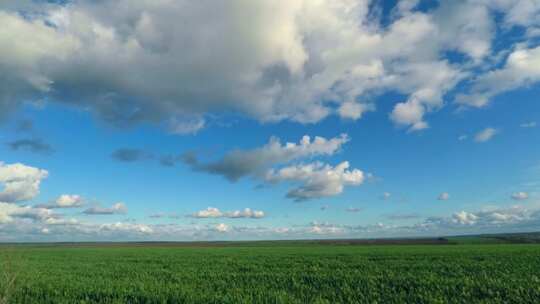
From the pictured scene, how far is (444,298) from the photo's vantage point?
11797 millimetres

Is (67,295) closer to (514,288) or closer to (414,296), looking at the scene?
(414,296)

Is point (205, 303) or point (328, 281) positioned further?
point (328, 281)

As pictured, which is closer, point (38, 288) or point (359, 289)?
point (359, 289)

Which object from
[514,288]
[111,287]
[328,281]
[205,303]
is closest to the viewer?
[205,303]

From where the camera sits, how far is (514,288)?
12859mm

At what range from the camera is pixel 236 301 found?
11.6 meters

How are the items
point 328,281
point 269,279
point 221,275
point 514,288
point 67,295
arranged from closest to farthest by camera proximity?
1. point 514,288
2. point 67,295
3. point 328,281
4. point 269,279
5. point 221,275

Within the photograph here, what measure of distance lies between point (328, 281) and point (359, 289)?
270cm

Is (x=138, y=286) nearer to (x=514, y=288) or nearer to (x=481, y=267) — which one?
(x=514, y=288)

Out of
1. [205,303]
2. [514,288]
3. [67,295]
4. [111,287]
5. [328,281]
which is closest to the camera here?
[205,303]

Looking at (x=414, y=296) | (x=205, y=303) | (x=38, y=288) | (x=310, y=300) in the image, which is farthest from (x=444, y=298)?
(x=38, y=288)

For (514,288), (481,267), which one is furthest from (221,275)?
(481,267)

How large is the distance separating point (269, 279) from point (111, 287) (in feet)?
23.2

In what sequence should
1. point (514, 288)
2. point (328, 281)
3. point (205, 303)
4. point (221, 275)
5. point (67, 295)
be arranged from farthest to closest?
point (221, 275), point (328, 281), point (67, 295), point (514, 288), point (205, 303)
